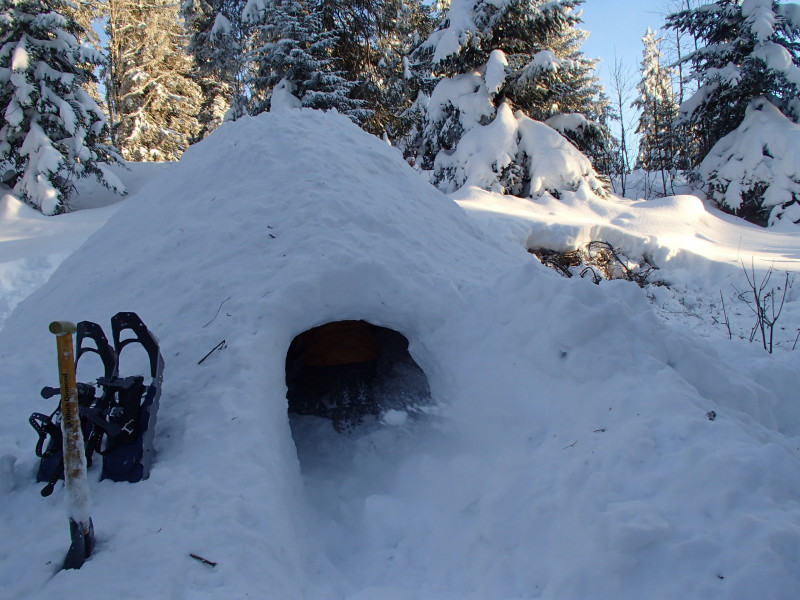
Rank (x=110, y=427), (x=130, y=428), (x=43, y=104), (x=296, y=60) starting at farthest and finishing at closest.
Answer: (x=296, y=60), (x=43, y=104), (x=130, y=428), (x=110, y=427)

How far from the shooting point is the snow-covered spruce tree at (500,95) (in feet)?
35.8

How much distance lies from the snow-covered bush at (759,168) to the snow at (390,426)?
10.1 m

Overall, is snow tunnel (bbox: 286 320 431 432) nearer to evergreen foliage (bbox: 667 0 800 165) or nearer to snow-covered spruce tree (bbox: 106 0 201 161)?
evergreen foliage (bbox: 667 0 800 165)

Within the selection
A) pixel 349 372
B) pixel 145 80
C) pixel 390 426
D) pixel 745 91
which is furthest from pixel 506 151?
pixel 145 80

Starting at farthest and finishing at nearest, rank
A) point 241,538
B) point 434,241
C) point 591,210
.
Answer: point 591,210
point 434,241
point 241,538

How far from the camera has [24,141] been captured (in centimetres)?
1137

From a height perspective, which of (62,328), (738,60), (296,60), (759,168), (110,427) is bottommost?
(110,427)

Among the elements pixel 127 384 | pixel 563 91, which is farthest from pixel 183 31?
pixel 127 384

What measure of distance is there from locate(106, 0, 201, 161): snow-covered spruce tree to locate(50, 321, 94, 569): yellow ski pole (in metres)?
21.4

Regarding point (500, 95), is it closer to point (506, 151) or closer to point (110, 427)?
point (506, 151)

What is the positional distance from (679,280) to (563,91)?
6.02 m

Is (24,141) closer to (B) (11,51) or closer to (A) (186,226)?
(B) (11,51)

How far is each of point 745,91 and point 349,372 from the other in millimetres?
14580

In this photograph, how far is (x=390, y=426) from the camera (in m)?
3.86
